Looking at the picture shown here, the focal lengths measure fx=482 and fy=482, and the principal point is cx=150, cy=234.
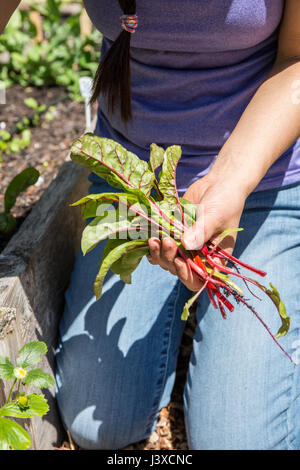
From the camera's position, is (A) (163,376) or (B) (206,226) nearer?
(B) (206,226)

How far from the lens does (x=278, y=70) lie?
1.18 meters

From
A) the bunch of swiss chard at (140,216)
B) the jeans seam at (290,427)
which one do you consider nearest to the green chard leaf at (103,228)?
the bunch of swiss chard at (140,216)

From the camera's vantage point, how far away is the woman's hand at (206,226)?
100 centimetres

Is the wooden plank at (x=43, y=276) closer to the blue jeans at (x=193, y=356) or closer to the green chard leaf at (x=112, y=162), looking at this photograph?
the blue jeans at (x=193, y=356)

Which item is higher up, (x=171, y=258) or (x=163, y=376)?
(x=171, y=258)

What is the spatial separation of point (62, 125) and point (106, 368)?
4.48 ft

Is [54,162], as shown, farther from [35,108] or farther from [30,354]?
[30,354]

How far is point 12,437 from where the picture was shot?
858 mm

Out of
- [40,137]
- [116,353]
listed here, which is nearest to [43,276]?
[116,353]

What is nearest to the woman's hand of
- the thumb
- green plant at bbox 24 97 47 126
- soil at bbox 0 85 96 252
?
the thumb

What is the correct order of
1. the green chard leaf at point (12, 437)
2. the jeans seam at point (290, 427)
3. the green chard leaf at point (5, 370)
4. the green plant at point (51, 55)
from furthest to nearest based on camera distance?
the green plant at point (51, 55) → the jeans seam at point (290, 427) → the green chard leaf at point (5, 370) → the green chard leaf at point (12, 437)

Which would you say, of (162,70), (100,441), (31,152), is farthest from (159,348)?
(31,152)

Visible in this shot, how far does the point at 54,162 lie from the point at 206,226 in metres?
1.21
